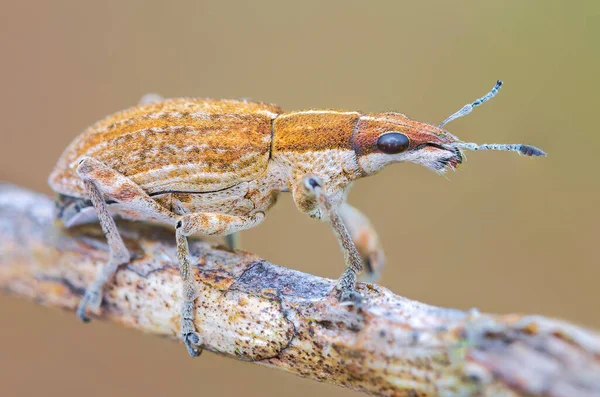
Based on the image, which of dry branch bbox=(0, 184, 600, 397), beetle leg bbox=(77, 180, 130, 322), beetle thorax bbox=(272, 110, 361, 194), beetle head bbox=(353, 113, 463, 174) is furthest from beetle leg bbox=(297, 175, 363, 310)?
beetle leg bbox=(77, 180, 130, 322)

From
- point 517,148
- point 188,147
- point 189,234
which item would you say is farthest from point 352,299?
point 188,147

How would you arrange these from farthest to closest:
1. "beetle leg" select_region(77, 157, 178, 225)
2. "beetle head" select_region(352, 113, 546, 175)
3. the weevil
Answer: "beetle leg" select_region(77, 157, 178, 225)
the weevil
"beetle head" select_region(352, 113, 546, 175)

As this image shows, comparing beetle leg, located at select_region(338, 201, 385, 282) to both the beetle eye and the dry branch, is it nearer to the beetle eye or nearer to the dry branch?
the beetle eye

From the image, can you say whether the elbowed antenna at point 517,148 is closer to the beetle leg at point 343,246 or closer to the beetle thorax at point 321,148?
the beetle thorax at point 321,148

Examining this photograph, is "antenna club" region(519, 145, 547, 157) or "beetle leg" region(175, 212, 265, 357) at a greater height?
"antenna club" region(519, 145, 547, 157)

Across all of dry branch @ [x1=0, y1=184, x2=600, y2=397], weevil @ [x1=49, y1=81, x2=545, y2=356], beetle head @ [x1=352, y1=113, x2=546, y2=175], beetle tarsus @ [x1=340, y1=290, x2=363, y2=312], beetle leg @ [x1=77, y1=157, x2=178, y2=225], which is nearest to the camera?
dry branch @ [x1=0, y1=184, x2=600, y2=397]

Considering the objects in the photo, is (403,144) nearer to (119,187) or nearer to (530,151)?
(530,151)

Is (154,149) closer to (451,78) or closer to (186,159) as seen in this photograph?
(186,159)
